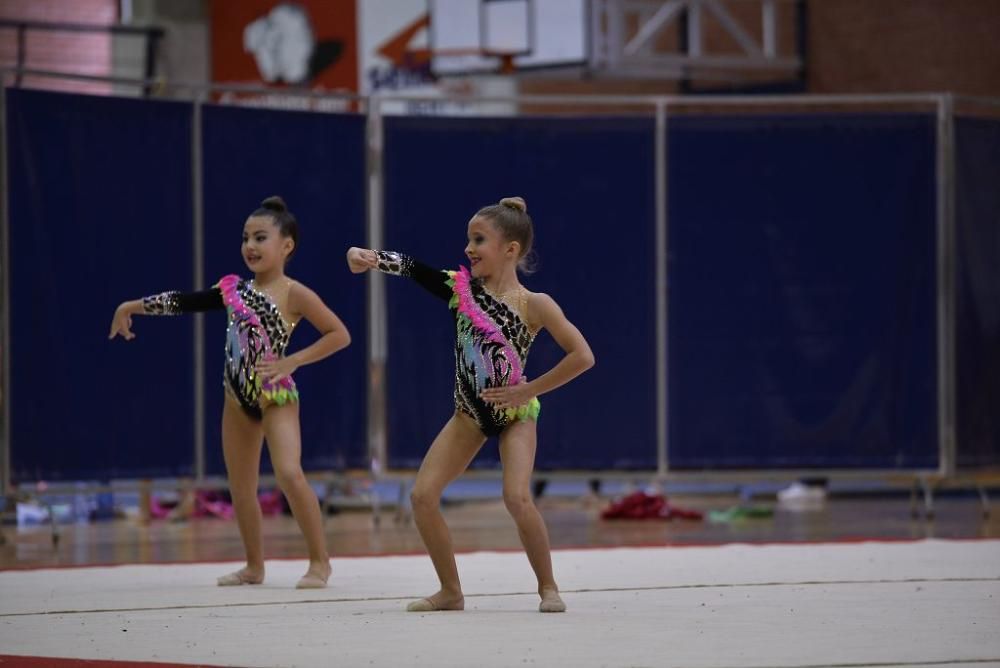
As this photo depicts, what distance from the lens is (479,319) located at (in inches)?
198

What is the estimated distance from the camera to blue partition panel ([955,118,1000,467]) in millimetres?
9086

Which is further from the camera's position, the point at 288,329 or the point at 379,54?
the point at 379,54

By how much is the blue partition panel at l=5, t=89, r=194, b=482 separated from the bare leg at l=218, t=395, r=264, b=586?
2478mm

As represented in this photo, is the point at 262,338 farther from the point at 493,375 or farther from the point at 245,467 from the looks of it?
the point at 493,375

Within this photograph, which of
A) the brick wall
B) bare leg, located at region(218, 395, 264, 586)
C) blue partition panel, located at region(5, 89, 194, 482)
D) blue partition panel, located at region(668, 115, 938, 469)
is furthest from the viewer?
the brick wall

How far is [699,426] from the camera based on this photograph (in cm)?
902

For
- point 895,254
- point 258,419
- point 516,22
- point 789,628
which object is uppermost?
point 516,22

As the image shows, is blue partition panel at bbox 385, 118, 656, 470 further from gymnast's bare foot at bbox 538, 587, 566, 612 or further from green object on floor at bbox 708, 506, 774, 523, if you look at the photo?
gymnast's bare foot at bbox 538, 587, 566, 612

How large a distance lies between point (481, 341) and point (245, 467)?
1315 millimetres

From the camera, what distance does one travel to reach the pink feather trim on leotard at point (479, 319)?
500cm

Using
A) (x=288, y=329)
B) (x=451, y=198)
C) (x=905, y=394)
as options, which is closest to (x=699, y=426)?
(x=905, y=394)

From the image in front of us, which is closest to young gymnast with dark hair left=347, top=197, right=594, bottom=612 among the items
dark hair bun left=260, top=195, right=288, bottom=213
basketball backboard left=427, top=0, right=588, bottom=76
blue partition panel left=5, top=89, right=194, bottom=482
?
dark hair bun left=260, top=195, right=288, bottom=213

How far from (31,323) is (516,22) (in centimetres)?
691

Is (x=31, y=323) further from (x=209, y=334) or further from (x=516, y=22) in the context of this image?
(x=516, y=22)
